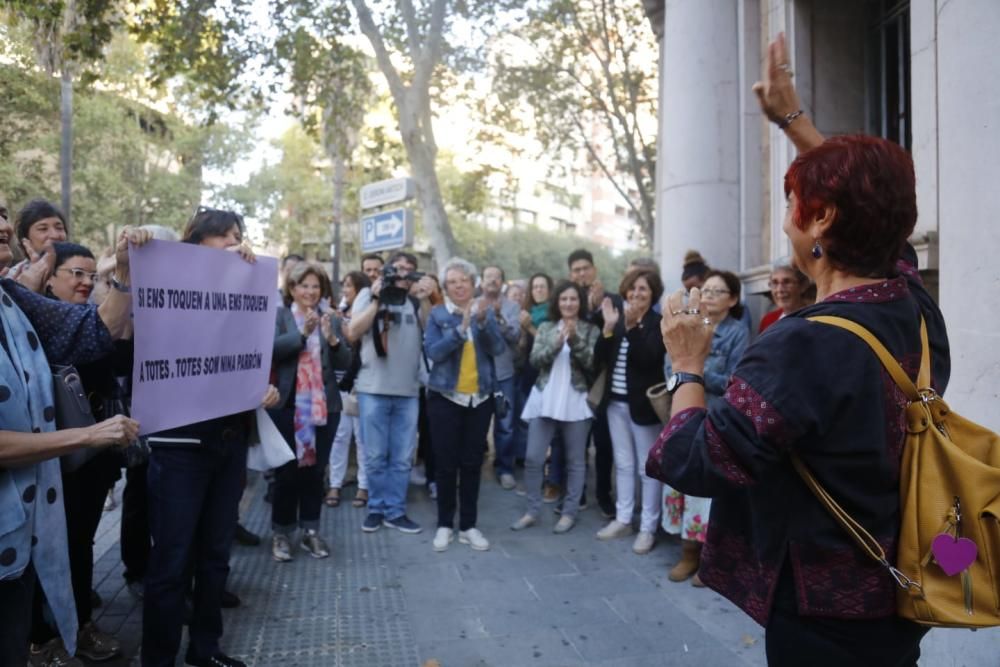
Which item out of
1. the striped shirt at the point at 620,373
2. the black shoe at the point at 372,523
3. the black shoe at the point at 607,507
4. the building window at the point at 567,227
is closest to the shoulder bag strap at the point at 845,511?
the striped shirt at the point at 620,373

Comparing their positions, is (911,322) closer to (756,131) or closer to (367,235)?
(756,131)

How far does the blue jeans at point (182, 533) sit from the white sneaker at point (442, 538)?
2.22 metres

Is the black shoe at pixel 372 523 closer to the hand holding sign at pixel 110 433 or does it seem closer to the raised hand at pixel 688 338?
the hand holding sign at pixel 110 433

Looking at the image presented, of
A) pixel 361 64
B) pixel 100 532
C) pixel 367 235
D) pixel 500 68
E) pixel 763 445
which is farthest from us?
pixel 500 68

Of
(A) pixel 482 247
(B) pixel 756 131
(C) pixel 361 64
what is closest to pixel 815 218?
(B) pixel 756 131

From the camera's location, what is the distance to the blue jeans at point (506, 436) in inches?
301

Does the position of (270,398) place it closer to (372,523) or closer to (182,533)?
(182,533)

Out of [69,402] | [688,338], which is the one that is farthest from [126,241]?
[688,338]

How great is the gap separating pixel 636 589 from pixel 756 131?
4060mm

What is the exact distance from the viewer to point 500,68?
52.0ft

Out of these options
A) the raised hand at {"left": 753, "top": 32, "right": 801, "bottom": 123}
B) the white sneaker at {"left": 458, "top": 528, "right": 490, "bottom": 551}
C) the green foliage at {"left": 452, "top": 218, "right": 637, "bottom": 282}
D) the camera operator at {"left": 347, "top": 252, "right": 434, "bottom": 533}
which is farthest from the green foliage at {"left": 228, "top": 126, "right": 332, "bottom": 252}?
the raised hand at {"left": 753, "top": 32, "right": 801, "bottom": 123}

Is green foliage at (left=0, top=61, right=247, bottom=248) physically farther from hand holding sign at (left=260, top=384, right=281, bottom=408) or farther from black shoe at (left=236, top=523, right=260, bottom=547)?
hand holding sign at (left=260, top=384, right=281, bottom=408)

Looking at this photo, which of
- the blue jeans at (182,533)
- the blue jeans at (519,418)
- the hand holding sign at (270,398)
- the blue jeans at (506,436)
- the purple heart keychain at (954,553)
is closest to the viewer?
the purple heart keychain at (954,553)

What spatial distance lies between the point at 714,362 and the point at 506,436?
323 cm
